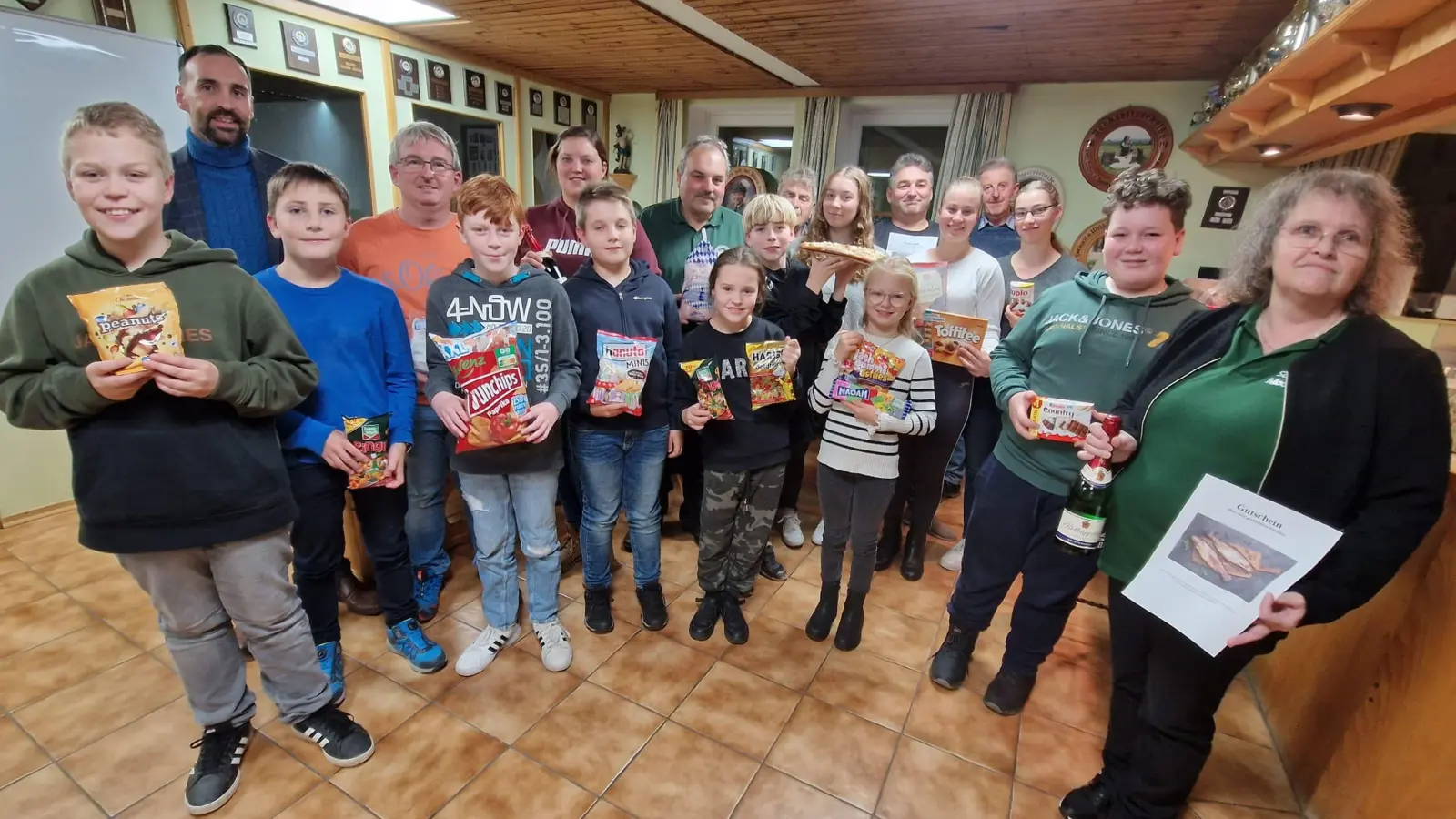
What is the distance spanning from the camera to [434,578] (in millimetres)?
2207

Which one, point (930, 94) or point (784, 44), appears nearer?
point (784, 44)

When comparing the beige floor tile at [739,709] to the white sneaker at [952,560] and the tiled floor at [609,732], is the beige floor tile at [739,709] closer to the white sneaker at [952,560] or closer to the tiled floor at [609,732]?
the tiled floor at [609,732]

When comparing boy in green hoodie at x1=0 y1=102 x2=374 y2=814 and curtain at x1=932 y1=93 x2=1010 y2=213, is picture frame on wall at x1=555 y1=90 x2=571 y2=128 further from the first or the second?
boy in green hoodie at x1=0 y1=102 x2=374 y2=814

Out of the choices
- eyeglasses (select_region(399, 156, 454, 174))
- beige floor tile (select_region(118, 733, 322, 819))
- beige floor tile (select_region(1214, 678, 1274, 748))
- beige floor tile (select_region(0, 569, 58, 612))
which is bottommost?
beige floor tile (select_region(0, 569, 58, 612))

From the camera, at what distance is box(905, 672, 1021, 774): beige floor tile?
67.7 inches

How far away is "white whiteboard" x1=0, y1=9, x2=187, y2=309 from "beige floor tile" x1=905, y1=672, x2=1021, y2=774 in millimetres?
3698

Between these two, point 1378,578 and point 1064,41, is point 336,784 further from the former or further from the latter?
point 1064,41

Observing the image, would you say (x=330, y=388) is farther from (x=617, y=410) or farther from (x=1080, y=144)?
(x=1080, y=144)

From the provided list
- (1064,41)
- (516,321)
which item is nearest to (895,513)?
(516,321)

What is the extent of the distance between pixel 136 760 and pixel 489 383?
4.36ft

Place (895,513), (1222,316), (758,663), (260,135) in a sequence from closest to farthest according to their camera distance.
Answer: (1222,316), (758,663), (895,513), (260,135)

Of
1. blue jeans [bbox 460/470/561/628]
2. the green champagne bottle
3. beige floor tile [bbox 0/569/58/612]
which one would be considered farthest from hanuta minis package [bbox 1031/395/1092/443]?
beige floor tile [bbox 0/569/58/612]

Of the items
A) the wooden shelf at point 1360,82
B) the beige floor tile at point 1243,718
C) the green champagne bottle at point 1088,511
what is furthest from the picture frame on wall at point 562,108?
the beige floor tile at point 1243,718

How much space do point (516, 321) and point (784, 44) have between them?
3.46 metres
